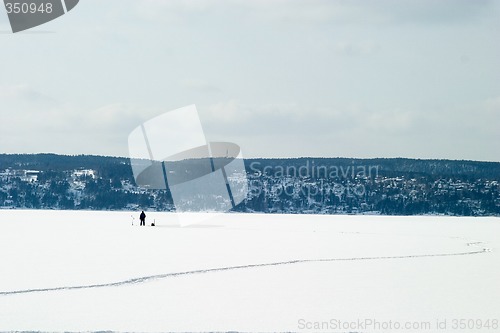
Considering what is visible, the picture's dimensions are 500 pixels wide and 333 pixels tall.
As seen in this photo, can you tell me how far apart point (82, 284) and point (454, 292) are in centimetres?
662

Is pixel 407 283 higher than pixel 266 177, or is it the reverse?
pixel 266 177

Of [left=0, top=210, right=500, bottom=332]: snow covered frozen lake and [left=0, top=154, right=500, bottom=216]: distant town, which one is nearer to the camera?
[left=0, top=210, right=500, bottom=332]: snow covered frozen lake

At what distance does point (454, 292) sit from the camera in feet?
43.5

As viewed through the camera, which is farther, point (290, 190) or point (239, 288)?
point (290, 190)

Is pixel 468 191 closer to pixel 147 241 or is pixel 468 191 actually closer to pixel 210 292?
pixel 147 241

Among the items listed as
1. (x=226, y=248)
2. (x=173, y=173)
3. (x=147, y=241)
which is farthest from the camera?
(x=173, y=173)

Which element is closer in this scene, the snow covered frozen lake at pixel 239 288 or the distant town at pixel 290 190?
the snow covered frozen lake at pixel 239 288

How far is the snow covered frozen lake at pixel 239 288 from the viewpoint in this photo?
404 inches

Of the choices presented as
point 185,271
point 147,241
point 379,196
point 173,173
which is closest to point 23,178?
point 173,173

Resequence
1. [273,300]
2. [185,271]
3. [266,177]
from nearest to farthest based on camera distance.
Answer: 1. [273,300]
2. [185,271]
3. [266,177]

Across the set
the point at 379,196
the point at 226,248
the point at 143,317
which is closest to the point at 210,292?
the point at 143,317

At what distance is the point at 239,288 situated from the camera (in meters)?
13.3

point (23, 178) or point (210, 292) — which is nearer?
point (210, 292)

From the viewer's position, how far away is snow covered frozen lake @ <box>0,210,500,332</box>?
33.7ft
